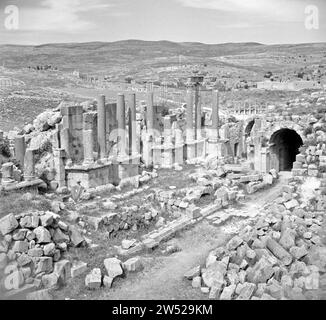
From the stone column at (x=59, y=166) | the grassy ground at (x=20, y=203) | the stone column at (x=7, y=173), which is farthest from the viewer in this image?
the stone column at (x=59, y=166)

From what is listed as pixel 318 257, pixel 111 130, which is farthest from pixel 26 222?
pixel 111 130

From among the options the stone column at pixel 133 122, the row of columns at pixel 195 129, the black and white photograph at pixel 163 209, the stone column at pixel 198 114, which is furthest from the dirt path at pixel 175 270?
the stone column at pixel 198 114

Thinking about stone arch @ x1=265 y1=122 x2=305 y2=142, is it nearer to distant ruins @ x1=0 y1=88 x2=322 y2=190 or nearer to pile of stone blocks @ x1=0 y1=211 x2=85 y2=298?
distant ruins @ x1=0 y1=88 x2=322 y2=190

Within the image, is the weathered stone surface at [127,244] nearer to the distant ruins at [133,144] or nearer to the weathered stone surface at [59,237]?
the weathered stone surface at [59,237]

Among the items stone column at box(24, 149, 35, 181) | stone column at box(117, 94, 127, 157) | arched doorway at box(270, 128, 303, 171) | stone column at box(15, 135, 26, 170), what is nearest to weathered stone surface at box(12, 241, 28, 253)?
stone column at box(24, 149, 35, 181)

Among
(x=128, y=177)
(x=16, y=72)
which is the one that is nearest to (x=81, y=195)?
(x=128, y=177)

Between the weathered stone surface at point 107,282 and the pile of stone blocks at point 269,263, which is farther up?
the pile of stone blocks at point 269,263
